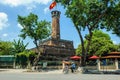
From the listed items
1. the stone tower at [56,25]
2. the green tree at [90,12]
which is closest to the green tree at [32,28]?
the green tree at [90,12]

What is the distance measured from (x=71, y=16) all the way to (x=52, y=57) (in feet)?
88.0

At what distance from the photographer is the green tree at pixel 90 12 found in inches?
1265

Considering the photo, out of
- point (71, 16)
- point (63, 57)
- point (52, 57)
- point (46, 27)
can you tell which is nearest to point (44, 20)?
point (46, 27)

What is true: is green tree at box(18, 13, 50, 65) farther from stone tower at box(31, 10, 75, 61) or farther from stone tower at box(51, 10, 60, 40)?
stone tower at box(51, 10, 60, 40)

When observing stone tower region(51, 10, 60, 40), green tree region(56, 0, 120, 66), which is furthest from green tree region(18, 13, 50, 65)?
stone tower region(51, 10, 60, 40)

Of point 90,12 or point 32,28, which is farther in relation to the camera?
point 32,28

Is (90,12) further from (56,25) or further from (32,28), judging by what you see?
(56,25)

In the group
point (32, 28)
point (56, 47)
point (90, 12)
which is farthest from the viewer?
point (56, 47)

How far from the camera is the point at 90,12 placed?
32344 millimetres

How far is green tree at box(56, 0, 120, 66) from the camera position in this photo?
1265 inches

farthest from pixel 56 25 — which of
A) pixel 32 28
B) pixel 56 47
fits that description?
pixel 32 28

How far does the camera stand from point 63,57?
64.8m

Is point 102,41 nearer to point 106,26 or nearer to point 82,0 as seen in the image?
point 106,26

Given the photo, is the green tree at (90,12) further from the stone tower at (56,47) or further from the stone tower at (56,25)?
the stone tower at (56,25)
